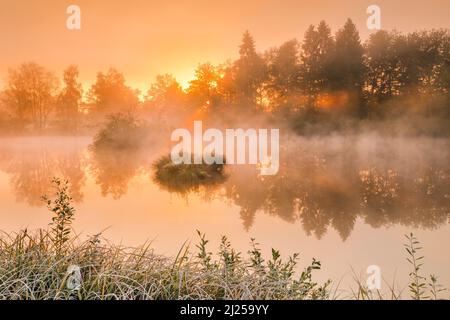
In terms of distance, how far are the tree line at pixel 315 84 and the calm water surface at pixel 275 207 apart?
2.81 meters

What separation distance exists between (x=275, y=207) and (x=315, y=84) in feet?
37.9

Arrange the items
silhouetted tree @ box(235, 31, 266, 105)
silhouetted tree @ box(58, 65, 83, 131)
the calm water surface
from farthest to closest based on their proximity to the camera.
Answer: silhouetted tree @ box(235, 31, 266, 105) < silhouetted tree @ box(58, 65, 83, 131) < the calm water surface

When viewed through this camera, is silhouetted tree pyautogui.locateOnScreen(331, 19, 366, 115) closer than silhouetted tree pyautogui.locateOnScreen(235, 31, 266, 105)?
Yes

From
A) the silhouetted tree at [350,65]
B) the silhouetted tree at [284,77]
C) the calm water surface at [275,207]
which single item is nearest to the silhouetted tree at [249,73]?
the silhouetted tree at [284,77]

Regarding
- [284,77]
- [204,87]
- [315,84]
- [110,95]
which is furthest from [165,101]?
[315,84]

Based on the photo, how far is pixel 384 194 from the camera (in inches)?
318

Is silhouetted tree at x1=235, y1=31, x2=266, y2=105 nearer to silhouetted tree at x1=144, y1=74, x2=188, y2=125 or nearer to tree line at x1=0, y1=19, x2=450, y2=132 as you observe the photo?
tree line at x1=0, y1=19, x2=450, y2=132

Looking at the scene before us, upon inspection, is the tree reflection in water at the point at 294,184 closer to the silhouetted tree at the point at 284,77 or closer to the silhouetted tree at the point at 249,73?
the silhouetted tree at the point at 284,77

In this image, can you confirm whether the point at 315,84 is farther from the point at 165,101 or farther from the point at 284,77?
the point at 165,101

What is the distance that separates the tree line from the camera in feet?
50.0

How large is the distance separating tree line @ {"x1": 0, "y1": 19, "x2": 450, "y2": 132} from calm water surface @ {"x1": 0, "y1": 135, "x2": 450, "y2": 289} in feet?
9.22

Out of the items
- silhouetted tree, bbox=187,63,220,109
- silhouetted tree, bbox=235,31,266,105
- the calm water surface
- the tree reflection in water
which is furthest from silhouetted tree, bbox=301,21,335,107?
the calm water surface

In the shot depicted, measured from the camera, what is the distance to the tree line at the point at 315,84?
15.2 meters

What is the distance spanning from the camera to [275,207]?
6621 millimetres
